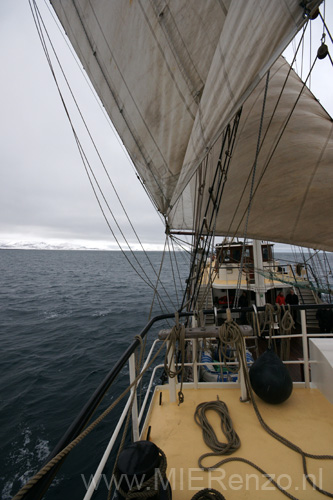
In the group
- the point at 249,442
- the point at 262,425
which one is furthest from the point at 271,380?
the point at 249,442

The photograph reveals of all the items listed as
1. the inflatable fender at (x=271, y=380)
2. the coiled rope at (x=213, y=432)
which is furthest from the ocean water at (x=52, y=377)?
the inflatable fender at (x=271, y=380)

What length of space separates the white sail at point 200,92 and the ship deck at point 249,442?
2.72m

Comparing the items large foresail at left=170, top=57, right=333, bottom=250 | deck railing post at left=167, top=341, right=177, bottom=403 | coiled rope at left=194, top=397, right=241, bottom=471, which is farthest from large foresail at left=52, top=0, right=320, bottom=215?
coiled rope at left=194, top=397, right=241, bottom=471

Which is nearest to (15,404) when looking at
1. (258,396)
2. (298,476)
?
(258,396)

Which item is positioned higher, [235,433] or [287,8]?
[287,8]

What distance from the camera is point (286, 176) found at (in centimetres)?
520

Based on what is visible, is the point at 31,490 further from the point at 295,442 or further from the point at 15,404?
the point at 15,404

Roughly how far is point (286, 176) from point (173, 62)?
318cm

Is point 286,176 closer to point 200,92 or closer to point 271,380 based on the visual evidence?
point 200,92

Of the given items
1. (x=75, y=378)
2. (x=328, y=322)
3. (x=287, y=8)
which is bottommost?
(x=75, y=378)

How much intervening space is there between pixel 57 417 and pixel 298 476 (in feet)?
24.5

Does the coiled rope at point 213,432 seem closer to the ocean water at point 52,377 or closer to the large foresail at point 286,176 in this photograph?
the large foresail at point 286,176

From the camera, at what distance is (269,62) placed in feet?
6.82

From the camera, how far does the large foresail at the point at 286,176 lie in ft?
15.5
